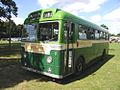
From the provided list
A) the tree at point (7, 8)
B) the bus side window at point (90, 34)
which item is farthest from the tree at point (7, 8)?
the bus side window at point (90, 34)

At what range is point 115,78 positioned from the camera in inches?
472

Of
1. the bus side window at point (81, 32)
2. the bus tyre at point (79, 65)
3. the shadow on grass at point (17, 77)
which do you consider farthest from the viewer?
the bus tyre at point (79, 65)

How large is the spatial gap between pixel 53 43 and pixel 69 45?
3.14 ft

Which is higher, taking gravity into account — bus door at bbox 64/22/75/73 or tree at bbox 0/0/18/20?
tree at bbox 0/0/18/20

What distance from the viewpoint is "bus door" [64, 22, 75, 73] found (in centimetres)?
1012

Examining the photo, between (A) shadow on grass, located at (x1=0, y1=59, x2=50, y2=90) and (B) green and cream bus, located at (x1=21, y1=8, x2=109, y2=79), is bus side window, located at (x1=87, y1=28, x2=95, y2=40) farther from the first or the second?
(A) shadow on grass, located at (x1=0, y1=59, x2=50, y2=90)

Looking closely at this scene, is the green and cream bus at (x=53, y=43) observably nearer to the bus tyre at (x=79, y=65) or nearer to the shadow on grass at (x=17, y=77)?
the bus tyre at (x=79, y=65)

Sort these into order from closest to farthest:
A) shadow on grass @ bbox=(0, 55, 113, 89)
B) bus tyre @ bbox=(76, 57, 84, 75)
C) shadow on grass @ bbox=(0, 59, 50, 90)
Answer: shadow on grass @ bbox=(0, 59, 50, 90) → shadow on grass @ bbox=(0, 55, 113, 89) → bus tyre @ bbox=(76, 57, 84, 75)

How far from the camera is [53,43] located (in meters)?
9.70

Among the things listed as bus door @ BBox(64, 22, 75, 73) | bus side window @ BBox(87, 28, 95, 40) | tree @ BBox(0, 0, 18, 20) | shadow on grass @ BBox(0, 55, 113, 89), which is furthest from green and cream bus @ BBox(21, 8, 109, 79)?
tree @ BBox(0, 0, 18, 20)

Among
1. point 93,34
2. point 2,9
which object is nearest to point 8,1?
point 2,9

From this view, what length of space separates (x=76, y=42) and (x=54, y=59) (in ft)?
6.26

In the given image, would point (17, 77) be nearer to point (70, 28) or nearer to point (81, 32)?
point (70, 28)

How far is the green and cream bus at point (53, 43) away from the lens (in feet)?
31.9
